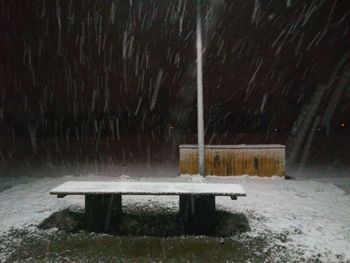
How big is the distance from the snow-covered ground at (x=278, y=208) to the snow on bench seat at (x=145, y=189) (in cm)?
77

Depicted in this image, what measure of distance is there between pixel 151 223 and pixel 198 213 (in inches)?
35.8

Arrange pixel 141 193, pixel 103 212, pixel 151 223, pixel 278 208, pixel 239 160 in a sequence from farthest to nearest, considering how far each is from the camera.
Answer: pixel 239 160 → pixel 278 208 → pixel 151 223 → pixel 103 212 → pixel 141 193

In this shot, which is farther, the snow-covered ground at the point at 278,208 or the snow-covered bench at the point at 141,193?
the snow-covered bench at the point at 141,193

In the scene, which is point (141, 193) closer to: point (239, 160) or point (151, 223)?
point (151, 223)

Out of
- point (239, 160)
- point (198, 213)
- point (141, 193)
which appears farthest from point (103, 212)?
point (239, 160)

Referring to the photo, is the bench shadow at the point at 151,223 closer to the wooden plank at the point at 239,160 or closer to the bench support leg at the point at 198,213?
the bench support leg at the point at 198,213

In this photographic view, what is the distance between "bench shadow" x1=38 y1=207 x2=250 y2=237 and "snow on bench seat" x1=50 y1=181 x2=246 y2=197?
59 centimetres

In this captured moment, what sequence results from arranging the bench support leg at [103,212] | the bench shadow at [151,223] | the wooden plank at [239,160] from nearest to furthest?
the bench shadow at [151,223], the bench support leg at [103,212], the wooden plank at [239,160]

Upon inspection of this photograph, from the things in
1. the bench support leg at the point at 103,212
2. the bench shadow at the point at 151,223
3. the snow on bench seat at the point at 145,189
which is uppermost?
the snow on bench seat at the point at 145,189

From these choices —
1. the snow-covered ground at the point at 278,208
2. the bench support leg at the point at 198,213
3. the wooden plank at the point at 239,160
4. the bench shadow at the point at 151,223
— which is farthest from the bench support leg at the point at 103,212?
the wooden plank at the point at 239,160

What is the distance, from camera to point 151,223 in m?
6.56

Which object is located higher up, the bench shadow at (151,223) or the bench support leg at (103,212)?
the bench support leg at (103,212)

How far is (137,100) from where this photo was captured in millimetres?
37281

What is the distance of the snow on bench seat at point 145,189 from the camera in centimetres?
619
